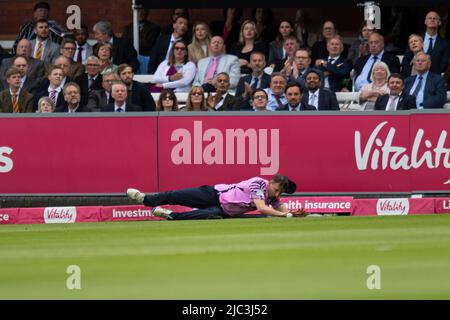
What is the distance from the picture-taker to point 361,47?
21.3 m

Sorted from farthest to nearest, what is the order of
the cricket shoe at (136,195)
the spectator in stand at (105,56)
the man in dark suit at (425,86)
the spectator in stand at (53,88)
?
the spectator in stand at (105,56)
the spectator in stand at (53,88)
the man in dark suit at (425,86)
the cricket shoe at (136,195)

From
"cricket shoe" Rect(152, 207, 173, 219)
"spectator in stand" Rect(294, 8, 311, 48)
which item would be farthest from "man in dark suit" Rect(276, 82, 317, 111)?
"cricket shoe" Rect(152, 207, 173, 219)

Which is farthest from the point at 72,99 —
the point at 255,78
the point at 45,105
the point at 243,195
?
the point at 243,195

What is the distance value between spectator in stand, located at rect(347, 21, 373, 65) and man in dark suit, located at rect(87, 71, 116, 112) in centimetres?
378

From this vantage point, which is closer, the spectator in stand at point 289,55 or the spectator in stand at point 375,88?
the spectator in stand at point 375,88

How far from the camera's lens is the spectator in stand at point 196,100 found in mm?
19531

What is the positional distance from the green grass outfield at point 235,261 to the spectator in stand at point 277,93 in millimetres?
4620

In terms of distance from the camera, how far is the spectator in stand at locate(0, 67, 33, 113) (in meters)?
20.1

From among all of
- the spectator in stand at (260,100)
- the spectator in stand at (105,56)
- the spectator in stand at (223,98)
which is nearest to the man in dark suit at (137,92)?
the spectator in stand at (223,98)

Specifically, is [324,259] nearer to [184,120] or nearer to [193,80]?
[184,120]

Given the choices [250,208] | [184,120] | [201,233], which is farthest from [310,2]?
[201,233]

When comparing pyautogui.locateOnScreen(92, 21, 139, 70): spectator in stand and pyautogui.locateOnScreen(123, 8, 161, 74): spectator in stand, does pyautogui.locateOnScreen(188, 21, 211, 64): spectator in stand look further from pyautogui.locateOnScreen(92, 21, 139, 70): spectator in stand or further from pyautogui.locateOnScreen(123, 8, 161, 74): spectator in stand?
pyautogui.locateOnScreen(123, 8, 161, 74): spectator in stand

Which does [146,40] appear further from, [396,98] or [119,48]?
[396,98]

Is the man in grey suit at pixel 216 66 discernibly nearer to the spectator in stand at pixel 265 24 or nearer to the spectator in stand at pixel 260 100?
the spectator in stand at pixel 265 24
